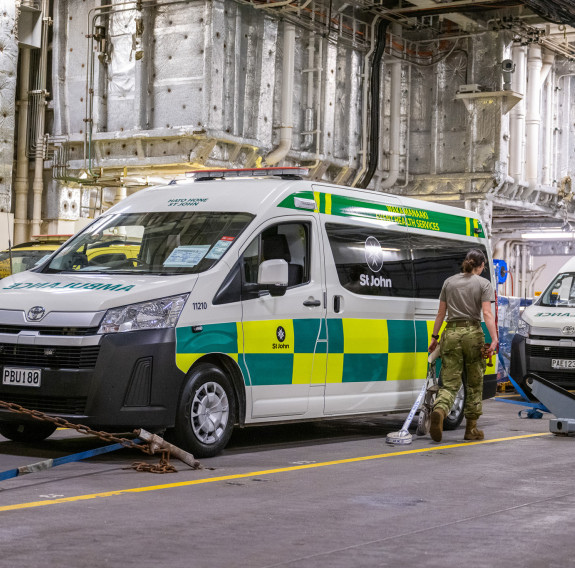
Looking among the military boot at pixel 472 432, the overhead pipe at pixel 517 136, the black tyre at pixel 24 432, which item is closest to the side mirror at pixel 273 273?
the black tyre at pixel 24 432

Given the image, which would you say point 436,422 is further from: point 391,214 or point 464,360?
point 391,214

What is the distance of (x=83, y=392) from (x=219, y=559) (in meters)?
3.14

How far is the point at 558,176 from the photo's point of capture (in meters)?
28.6

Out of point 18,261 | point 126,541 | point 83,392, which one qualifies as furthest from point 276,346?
point 18,261

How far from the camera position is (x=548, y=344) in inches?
582

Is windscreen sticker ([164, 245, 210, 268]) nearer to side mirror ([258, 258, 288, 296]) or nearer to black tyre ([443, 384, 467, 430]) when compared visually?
side mirror ([258, 258, 288, 296])

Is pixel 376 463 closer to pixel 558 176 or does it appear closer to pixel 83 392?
pixel 83 392

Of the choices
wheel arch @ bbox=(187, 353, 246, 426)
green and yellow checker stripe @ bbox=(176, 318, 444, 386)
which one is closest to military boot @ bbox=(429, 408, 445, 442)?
green and yellow checker stripe @ bbox=(176, 318, 444, 386)

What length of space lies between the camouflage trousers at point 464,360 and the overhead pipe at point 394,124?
44.7 ft

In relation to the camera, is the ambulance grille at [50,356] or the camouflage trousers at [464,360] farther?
the camouflage trousers at [464,360]

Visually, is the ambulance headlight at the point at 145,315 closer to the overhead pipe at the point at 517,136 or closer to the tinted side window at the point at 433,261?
the tinted side window at the point at 433,261

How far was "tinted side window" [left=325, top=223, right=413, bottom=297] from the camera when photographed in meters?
10.5

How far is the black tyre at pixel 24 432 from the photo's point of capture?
31.2ft

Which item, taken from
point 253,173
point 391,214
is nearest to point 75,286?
point 253,173
